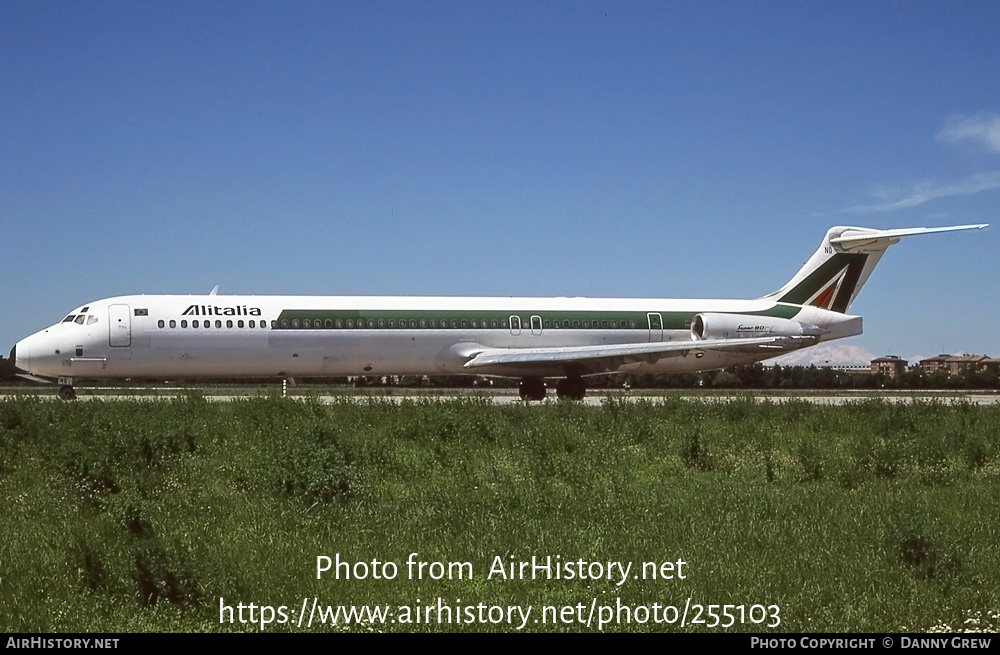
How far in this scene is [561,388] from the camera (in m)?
31.7

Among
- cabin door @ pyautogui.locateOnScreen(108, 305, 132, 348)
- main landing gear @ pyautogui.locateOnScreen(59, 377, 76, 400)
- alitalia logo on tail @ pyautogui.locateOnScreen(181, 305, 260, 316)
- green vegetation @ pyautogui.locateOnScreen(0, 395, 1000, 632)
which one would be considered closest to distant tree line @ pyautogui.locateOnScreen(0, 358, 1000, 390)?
alitalia logo on tail @ pyautogui.locateOnScreen(181, 305, 260, 316)

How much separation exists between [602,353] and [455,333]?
433 cm

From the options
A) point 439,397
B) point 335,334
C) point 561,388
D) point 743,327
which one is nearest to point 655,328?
point 743,327

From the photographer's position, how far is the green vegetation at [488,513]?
24.3ft

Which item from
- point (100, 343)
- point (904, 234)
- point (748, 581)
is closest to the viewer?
point (748, 581)

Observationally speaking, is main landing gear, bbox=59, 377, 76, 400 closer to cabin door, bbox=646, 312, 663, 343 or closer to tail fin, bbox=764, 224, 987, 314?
cabin door, bbox=646, 312, 663, 343

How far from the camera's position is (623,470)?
13195mm

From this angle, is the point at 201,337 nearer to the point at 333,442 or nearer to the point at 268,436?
→ the point at 268,436

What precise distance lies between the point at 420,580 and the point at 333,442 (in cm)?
667

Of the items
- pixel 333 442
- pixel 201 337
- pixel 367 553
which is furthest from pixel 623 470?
pixel 201 337

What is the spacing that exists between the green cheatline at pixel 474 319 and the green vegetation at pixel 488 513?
33.2ft

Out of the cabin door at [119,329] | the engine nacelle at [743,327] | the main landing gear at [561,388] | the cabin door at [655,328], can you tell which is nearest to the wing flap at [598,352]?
the engine nacelle at [743,327]

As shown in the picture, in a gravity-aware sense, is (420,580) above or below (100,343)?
below

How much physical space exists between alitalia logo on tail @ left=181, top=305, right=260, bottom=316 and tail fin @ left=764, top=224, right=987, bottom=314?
57.6 feet
